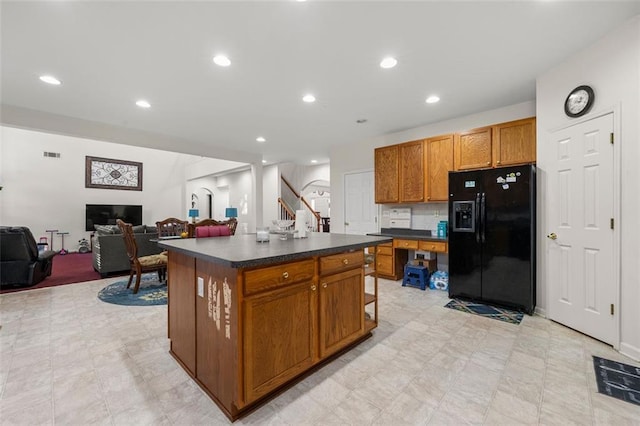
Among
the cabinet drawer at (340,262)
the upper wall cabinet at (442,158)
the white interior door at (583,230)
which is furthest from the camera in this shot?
the upper wall cabinet at (442,158)

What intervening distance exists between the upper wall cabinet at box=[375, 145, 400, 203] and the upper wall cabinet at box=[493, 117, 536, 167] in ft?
4.86

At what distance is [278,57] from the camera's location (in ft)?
8.95

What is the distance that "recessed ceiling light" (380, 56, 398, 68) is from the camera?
2.75 m

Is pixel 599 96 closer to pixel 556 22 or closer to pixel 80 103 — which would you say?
pixel 556 22

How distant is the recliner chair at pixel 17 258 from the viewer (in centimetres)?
413

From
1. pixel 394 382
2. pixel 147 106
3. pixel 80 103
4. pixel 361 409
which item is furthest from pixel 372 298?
pixel 80 103

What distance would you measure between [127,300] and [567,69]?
19.3ft

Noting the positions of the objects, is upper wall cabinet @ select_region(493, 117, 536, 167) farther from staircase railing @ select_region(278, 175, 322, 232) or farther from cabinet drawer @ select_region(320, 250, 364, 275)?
staircase railing @ select_region(278, 175, 322, 232)

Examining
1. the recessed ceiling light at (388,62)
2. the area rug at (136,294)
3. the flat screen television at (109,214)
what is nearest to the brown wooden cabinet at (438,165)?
the recessed ceiling light at (388,62)

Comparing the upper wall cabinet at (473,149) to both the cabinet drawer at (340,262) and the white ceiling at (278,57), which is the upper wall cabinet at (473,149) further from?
the cabinet drawer at (340,262)

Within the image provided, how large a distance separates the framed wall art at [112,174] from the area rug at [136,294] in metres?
6.07

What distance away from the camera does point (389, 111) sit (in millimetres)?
4137

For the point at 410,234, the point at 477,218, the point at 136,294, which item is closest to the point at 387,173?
the point at 410,234

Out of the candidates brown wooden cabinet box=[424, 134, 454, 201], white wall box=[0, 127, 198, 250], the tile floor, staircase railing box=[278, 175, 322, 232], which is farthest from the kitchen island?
white wall box=[0, 127, 198, 250]
